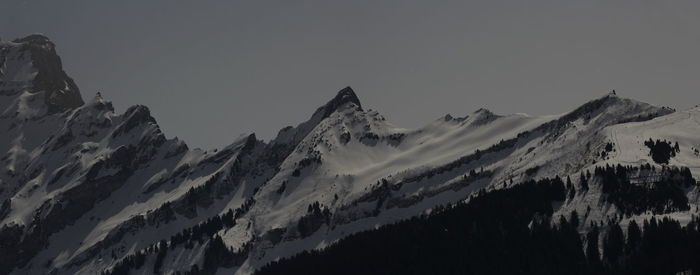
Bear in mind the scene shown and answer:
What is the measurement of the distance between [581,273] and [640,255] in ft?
42.4

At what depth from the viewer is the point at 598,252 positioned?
198875mm

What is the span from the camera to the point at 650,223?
197250mm

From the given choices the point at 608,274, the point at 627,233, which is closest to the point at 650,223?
the point at 627,233

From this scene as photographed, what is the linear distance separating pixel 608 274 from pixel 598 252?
1126 cm

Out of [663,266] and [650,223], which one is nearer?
[663,266]

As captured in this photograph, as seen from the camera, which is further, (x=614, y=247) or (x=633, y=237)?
(x=614, y=247)

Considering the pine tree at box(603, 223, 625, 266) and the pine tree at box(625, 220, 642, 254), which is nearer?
the pine tree at box(625, 220, 642, 254)

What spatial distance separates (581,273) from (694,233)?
81.4 ft

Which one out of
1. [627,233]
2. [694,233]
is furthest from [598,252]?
[694,233]

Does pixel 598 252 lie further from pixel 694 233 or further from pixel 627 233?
pixel 694 233

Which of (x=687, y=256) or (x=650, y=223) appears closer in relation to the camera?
(x=687, y=256)

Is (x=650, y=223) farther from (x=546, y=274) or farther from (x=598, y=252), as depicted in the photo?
(x=546, y=274)

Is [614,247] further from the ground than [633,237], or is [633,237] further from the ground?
[633,237]

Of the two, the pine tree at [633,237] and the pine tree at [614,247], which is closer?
the pine tree at [633,237]
